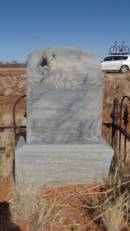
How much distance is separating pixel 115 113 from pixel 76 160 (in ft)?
4.72

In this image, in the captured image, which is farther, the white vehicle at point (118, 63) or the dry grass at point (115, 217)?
the white vehicle at point (118, 63)

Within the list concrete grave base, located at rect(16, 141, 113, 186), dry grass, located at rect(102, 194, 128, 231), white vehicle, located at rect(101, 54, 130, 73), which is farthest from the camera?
white vehicle, located at rect(101, 54, 130, 73)

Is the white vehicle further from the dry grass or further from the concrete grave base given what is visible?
the dry grass

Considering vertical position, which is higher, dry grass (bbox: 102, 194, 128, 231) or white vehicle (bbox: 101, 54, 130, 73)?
white vehicle (bbox: 101, 54, 130, 73)

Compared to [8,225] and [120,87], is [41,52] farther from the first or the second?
[120,87]

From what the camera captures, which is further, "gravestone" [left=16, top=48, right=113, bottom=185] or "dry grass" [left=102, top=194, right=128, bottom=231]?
"gravestone" [left=16, top=48, right=113, bottom=185]

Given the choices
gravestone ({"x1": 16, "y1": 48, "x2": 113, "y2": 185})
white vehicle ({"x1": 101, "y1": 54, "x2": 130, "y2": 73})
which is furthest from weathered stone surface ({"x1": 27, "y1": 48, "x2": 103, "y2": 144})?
white vehicle ({"x1": 101, "y1": 54, "x2": 130, "y2": 73})

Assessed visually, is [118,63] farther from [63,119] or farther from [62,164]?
[62,164]

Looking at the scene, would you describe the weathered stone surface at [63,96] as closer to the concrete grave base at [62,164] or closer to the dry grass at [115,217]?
the concrete grave base at [62,164]

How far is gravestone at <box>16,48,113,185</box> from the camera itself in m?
4.33

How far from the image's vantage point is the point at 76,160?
171 inches

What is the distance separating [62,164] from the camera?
14.3ft

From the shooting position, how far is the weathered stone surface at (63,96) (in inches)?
172

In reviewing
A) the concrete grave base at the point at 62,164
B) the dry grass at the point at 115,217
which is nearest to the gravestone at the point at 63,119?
the concrete grave base at the point at 62,164
